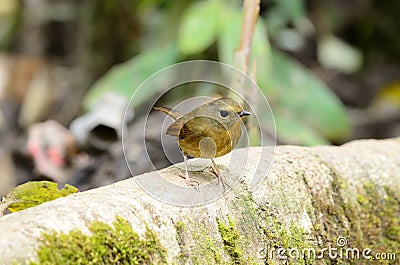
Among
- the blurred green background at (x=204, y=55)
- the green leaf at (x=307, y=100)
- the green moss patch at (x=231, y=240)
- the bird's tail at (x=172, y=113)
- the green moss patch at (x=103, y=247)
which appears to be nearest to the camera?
the green moss patch at (x=103, y=247)

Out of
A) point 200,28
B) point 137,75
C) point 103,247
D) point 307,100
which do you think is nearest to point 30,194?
point 103,247

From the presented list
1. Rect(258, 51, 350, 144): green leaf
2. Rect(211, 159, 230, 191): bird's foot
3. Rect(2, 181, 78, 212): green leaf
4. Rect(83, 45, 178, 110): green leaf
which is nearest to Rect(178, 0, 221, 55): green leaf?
Rect(83, 45, 178, 110): green leaf

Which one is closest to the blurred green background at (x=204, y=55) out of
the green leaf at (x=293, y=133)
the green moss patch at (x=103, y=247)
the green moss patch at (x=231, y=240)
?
the green leaf at (x=293, y=133)

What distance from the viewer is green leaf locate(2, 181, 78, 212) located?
169 cm

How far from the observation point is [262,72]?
11.3ft

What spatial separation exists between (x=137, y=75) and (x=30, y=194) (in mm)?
2159

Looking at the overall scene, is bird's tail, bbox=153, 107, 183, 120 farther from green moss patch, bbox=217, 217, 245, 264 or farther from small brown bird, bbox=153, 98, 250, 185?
green moss patch, bbox=217, 217, 245, 264

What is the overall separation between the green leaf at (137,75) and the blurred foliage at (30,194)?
196 cm

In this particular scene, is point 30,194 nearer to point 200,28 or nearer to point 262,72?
point 262,72

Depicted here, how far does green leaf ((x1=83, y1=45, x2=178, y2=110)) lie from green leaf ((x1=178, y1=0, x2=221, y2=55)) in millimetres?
206

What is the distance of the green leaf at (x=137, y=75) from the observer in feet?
12.1

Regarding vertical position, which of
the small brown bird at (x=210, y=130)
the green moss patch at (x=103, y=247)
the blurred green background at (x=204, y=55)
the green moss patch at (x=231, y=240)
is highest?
the blurred green background at (x=204, y=55)

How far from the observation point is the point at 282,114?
151 inches

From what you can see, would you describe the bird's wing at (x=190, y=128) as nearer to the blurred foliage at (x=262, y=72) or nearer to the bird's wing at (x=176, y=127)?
the bird's wing at (x=176, y=127)
